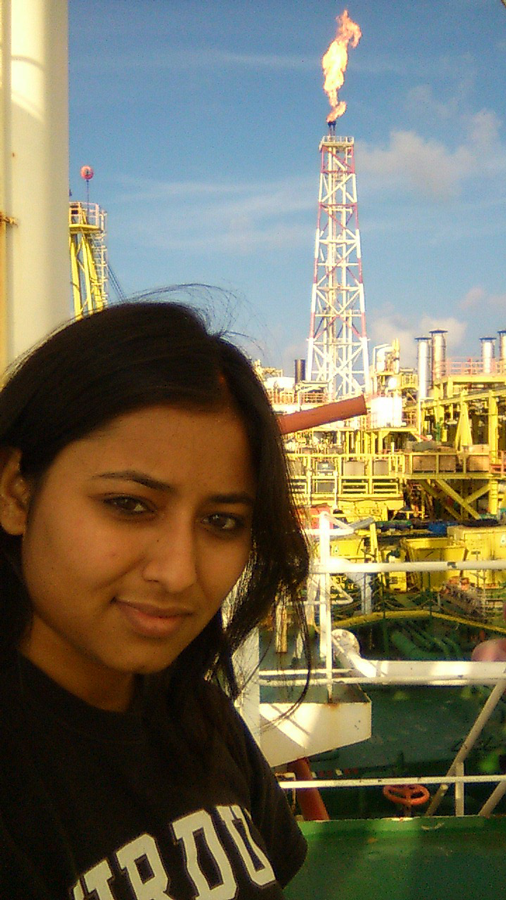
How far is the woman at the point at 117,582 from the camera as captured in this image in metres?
0.63

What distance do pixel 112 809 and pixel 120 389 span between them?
0.45 meters

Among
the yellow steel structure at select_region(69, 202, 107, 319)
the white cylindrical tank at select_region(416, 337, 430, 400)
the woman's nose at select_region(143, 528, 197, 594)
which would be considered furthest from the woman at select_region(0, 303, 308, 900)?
the white cylindrical tank at select_region(416, 337, 430, 400)

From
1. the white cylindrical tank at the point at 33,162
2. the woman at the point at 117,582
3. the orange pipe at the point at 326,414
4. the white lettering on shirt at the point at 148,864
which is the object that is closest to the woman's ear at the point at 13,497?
the woman at the point at 117,582

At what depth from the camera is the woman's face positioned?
64cm

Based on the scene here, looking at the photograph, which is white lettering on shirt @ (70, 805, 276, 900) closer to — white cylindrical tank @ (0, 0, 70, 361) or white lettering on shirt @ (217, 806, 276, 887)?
white lettering on shirt @ (217, 806, 276, 887)

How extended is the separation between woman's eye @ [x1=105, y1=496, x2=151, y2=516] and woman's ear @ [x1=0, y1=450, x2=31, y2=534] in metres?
0.12

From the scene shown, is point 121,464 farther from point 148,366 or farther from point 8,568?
point 8,568

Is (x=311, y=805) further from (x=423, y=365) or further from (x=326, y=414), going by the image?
(x=423, y=365)

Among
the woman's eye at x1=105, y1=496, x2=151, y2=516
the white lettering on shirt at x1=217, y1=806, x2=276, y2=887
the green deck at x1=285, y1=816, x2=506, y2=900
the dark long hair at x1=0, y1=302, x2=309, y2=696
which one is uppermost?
Result: the dark long hair at x1=0, y1=302, x2=309, y2=696

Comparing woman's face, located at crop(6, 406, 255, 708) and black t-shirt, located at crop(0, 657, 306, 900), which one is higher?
woman's face, located at crop(6, 406, 255, 708)

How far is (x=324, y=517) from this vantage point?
2.52 m

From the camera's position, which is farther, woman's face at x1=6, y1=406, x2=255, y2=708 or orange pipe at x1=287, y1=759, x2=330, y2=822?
orange pipe at x1=287, y1=759, x2=330, y2=822

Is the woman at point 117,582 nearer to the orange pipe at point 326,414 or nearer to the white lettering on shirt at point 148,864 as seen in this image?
the white lettering on shirt at point 148,864

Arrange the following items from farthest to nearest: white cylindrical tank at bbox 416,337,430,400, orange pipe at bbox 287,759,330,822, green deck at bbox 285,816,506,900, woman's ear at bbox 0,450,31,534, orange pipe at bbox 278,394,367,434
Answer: white cylindrical tank at bbox 416,337,430,400
orange pipe at bbox 287,759,330,822
orange pipe at bbox 278,394,367,434
green deck at bbox 285,816,506,900
woman's ear at bbox 0,450,31,534
